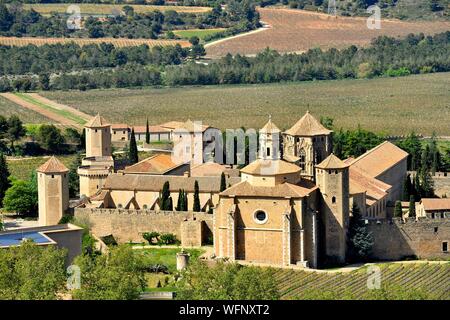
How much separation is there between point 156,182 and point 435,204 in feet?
28.8

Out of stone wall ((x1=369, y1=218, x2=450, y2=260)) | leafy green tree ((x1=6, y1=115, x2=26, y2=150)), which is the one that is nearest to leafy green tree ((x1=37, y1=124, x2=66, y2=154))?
leafy green tree ((x1=6, y1=115, x2=26, y2=150))

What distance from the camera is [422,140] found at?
6831 cm

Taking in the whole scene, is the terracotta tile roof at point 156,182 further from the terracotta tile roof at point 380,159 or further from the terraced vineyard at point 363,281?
the terraced vineyard at point 363,281

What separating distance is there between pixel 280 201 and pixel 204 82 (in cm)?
5407

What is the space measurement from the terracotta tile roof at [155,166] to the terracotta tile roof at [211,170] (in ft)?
2.47

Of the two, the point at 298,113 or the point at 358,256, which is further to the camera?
the point at 298,113

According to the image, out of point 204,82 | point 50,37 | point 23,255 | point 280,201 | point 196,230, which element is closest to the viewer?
point 23,255

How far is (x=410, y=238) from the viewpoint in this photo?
45.2m

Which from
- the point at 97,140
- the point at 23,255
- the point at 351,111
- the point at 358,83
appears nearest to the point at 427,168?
the point at 97,140

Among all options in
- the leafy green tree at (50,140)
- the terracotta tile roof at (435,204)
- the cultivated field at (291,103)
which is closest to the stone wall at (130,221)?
the terracotta tile roof at (435,204)

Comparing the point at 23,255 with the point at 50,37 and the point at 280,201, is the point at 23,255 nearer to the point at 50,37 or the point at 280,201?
the point at 280,201

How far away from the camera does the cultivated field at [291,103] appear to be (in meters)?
78.4

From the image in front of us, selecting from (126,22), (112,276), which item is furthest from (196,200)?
(126,22)

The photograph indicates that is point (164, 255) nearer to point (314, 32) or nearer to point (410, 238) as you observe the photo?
point (410, 238)
